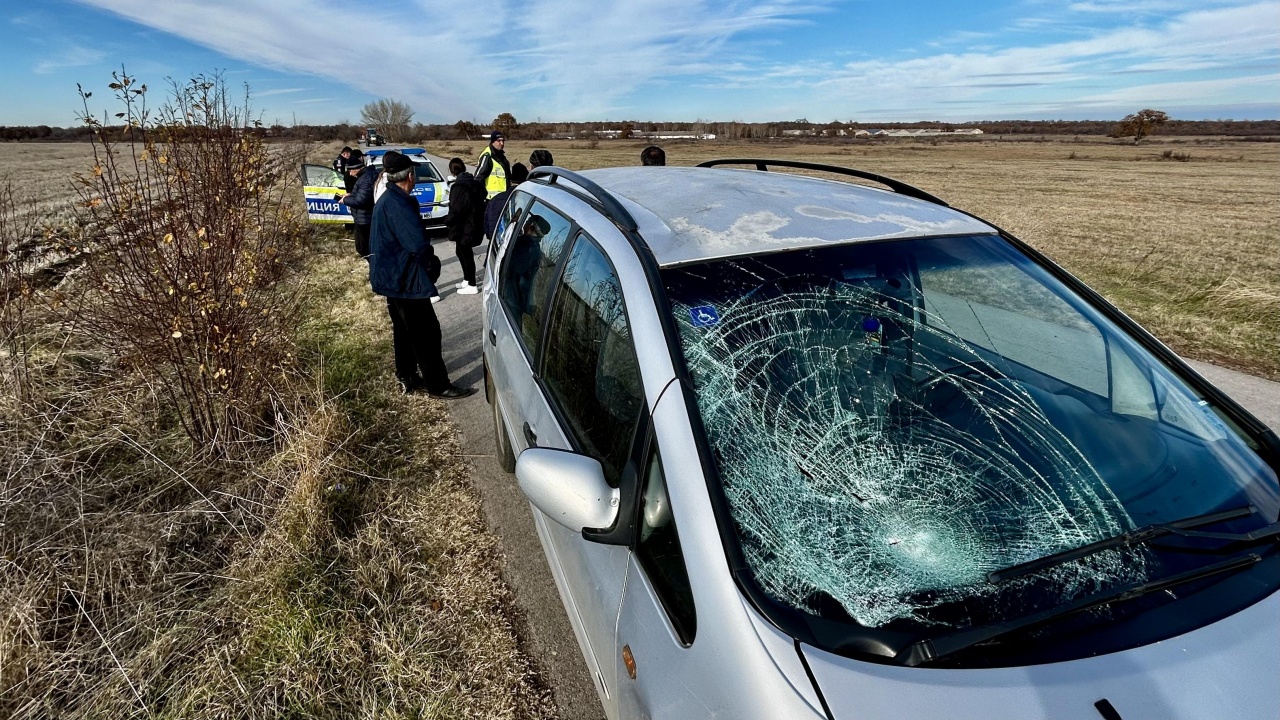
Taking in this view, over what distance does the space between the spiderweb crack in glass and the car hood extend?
14 cm

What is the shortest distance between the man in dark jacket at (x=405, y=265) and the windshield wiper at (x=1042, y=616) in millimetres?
3845

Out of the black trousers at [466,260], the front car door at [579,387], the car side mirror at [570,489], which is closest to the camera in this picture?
the car side mirror at [570,489]

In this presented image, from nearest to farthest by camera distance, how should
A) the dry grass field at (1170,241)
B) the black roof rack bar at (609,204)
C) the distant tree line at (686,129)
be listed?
the black roof rack bar at (609,204)
the dry grass field at (1170,241)
the distant tree line at (686,129)

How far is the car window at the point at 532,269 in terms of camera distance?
2.48 metres

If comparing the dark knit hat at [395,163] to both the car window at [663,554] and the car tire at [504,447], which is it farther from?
the car window at [663,554]

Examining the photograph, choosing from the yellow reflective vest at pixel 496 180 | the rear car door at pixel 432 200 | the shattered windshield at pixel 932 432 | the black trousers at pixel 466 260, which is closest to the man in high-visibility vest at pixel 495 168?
the yellow reflective vest at pixel 496 180

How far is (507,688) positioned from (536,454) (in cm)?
119

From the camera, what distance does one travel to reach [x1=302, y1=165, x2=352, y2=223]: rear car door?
11438 mm

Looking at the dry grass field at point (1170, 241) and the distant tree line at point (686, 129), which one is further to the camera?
the distant tree line at point (686, 129)

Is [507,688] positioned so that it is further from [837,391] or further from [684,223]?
[684,223]

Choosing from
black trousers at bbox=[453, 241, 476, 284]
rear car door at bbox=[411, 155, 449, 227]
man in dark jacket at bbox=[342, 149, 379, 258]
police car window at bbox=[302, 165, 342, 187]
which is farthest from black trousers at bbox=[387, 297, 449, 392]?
police car window at bbox=[302, 165, 342, 187]

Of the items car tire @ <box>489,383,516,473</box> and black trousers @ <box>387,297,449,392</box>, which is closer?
car tire @ <box>489,383,516,473</box>

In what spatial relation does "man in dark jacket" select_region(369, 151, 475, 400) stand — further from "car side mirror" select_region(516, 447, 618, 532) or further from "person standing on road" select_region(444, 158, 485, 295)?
"car side mirror" select_region(516, 447, 618, 532)

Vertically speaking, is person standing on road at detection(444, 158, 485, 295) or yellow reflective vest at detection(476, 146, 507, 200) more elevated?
yellow reflective vest at detection(476, 146, 507, 200)
